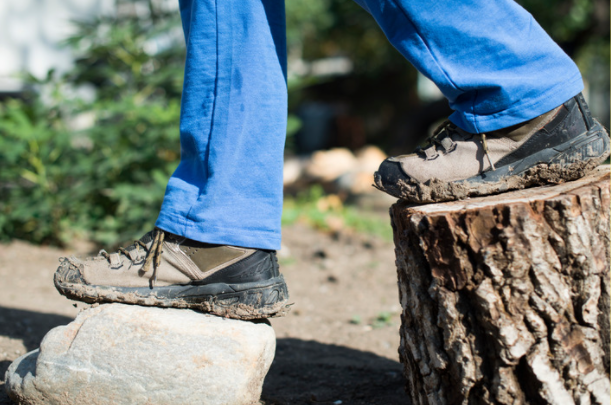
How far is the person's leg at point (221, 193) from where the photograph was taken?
162 cm

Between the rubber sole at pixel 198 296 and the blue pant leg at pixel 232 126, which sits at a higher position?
the blue pant leg at pixel 232 126

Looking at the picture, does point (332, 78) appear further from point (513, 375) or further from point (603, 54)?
point (513, 375)

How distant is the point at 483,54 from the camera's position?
57.7 inches

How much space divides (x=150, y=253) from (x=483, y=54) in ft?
3.85

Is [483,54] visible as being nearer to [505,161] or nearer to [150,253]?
[505,161]

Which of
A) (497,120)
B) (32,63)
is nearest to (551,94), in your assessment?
(497,120)

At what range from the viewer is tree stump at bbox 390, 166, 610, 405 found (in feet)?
4.49

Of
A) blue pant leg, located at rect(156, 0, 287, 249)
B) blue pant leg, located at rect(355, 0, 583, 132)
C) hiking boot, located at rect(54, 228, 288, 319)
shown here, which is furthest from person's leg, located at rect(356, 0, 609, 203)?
hiking boot, located at rect(54, 228, 288, 319)

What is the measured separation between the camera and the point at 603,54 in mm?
12000

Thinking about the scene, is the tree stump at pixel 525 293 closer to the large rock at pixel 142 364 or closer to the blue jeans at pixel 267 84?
the blue jeans at pixel 267 84

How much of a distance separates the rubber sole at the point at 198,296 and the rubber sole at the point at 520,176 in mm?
574

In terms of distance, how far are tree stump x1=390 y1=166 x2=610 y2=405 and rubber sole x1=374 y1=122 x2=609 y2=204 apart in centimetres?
12

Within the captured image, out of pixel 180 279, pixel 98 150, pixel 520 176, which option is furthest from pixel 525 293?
pixel 98 150

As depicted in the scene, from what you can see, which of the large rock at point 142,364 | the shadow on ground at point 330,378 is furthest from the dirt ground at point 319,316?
the large rock at point 142,364
